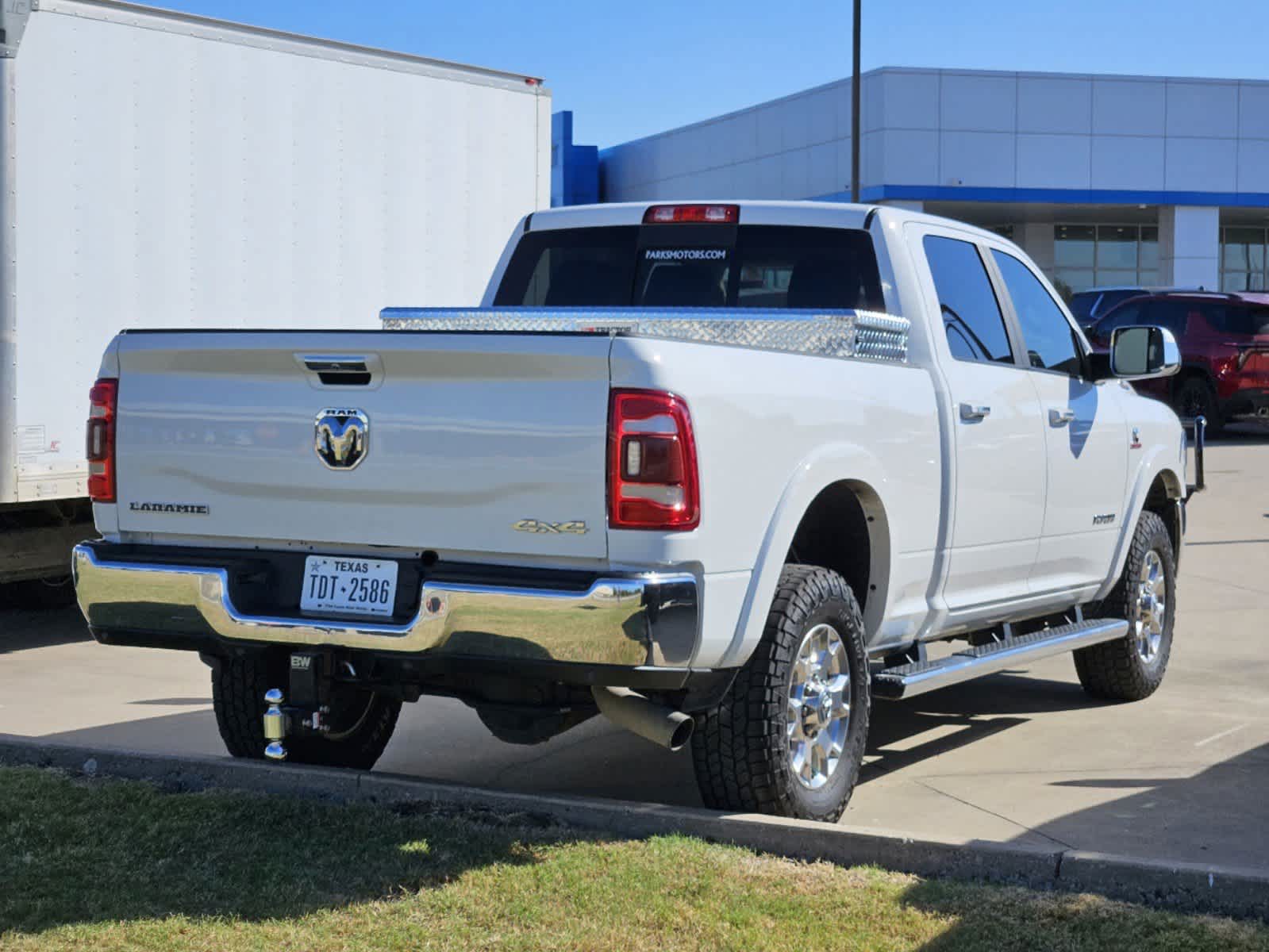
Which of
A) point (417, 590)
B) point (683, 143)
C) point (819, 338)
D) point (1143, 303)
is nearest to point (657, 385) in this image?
point (417, 590)

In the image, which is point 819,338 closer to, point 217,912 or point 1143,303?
point 217,912

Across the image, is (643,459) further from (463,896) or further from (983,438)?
(983,438)

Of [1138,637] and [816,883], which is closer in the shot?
[816,883]

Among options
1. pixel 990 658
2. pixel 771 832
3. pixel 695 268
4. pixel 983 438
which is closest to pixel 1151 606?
pixel 990 658

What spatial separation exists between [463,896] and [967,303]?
3324 mm

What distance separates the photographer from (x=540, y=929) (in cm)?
459

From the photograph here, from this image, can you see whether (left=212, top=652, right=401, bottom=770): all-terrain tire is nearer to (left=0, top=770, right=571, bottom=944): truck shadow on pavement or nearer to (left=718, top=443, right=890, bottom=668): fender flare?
(left=0, top=770, right=571, bottom=944): truck shadow on pavement

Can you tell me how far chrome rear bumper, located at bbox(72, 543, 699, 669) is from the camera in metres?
4.84

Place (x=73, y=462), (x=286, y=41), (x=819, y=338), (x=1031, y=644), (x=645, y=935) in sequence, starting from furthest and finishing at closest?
(x=286, y=41) → (x=73, y=462) → (x=1031, y=644) → (x=819, y=338) → (x=645, y=935)

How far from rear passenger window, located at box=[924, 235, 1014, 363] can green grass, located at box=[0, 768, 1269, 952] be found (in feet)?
8.17

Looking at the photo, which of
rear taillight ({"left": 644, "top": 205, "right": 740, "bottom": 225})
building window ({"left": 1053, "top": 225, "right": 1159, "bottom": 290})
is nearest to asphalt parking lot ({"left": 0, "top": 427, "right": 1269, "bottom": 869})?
rear taillight ({"left": 644, "top": 205, "right": 740, "bottom": 225})

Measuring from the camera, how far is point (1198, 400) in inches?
950

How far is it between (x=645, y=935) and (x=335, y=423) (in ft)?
5.63

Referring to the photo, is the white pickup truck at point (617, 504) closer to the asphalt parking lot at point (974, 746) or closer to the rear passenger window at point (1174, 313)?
the asphalt parking lot at point (974, 746)
